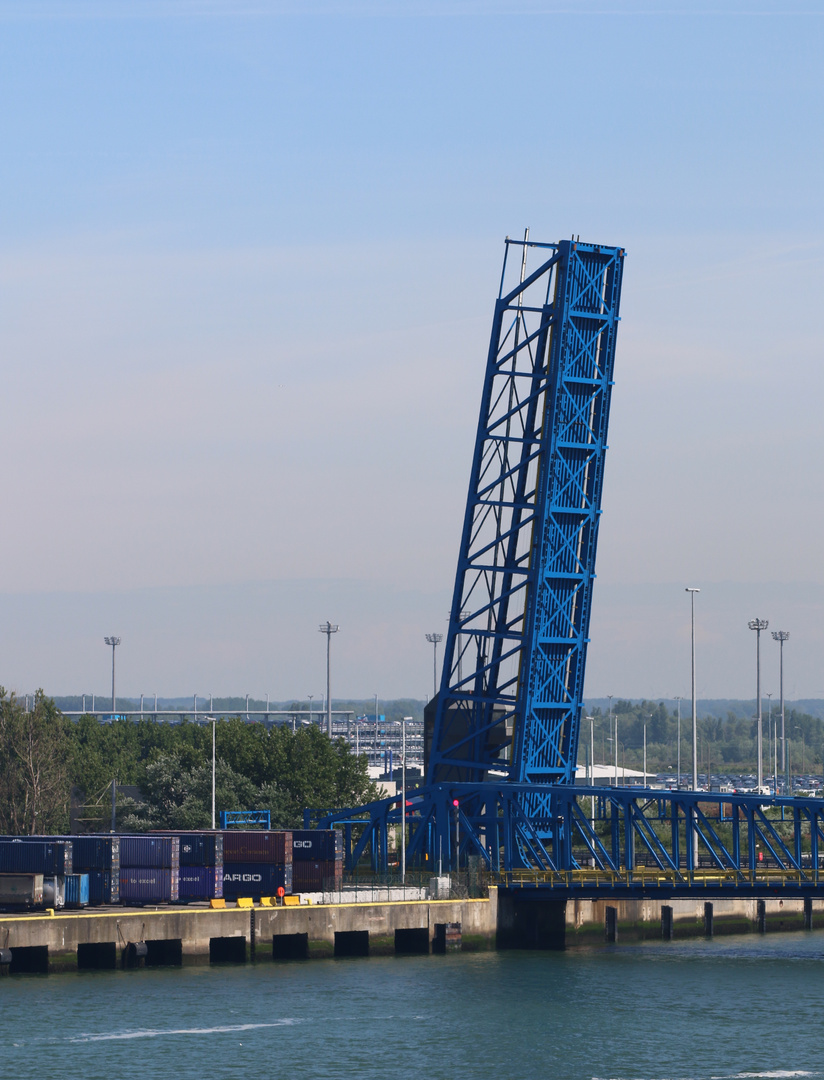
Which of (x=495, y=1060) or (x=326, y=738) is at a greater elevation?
(x=326, y=738)

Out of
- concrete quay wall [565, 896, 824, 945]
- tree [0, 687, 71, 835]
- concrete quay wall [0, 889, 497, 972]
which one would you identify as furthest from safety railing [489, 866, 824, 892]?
tree [0, 687, 71, 835]

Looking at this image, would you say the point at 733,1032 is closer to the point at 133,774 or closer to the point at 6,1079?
the point at 6,1079

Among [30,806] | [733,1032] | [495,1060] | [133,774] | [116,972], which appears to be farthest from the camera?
[133,774]

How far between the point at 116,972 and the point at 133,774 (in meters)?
64.4

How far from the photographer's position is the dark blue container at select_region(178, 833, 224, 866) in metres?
72.3

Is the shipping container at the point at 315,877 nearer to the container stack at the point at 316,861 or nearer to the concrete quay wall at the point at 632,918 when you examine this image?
the container stack at the point at 316,861

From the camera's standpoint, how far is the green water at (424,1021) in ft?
165

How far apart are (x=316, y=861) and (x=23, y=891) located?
13.1 meters

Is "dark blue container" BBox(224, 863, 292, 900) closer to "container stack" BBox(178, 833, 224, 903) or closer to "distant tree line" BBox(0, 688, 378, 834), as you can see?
"container stack" BBox(178, 833, 224, 903)

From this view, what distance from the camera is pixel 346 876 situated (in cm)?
8269

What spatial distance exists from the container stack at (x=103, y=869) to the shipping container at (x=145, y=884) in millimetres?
484

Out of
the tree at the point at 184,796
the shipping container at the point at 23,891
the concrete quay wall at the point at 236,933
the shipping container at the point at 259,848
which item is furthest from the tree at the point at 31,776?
the concrete quay wall at the point at 236,933

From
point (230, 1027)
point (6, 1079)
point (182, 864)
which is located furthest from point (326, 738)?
point (6, 1079)

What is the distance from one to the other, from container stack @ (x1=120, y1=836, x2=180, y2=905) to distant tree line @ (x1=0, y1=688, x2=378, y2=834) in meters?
25.6
